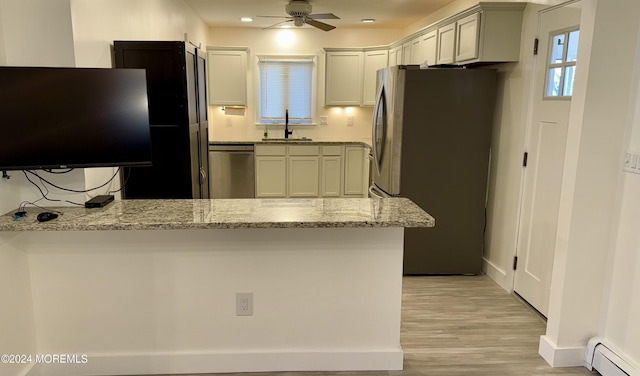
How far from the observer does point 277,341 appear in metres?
2.27

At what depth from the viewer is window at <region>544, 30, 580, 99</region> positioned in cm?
268

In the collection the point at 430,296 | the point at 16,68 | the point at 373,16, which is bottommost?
the point at 430,296

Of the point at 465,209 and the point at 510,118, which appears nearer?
the point at 510,118

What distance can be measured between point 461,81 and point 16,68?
287 cm

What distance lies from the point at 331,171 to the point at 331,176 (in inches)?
2.7

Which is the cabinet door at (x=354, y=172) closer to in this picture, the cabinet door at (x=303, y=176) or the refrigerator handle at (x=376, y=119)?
the cabinet door at (x=303, y=176)

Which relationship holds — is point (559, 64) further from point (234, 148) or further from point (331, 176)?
point (234, 148)

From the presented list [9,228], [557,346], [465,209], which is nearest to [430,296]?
[465,209]

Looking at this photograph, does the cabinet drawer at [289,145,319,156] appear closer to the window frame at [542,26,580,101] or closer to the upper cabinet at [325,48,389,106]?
the upper cabinet at [325,48,389,106]

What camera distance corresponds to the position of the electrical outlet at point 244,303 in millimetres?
2199

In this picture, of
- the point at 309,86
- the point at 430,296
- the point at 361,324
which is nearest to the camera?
the point at 361,324

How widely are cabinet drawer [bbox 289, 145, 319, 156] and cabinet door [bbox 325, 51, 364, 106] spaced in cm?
76

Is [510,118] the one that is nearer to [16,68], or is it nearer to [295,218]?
[295,218]

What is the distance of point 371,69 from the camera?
6000 mm
